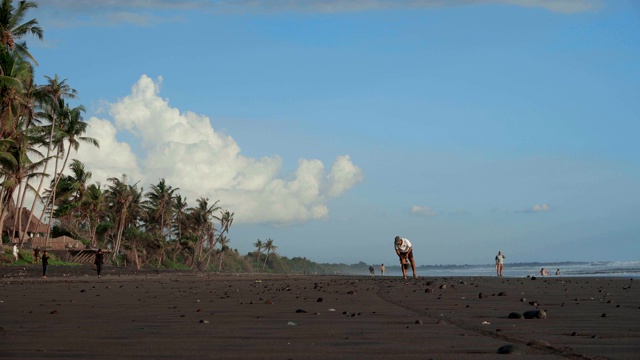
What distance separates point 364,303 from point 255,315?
2908 millimetres

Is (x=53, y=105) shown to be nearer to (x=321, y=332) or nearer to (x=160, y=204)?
(x=160, y=204)

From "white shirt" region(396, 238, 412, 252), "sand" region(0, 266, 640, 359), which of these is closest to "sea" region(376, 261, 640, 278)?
"white shirt" region(396, 238, 412, 252)

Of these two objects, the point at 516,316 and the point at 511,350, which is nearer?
the point at 511,350

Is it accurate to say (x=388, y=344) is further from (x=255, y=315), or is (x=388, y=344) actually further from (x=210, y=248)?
(x=210, y=248)

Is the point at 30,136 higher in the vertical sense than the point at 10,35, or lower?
lower

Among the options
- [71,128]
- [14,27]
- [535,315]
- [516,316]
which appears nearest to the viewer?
[535,315]

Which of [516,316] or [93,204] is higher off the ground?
[93,204]

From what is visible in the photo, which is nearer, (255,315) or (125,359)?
(125,359)

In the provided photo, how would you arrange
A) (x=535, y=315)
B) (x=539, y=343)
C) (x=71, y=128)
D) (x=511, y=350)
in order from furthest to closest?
(x=71, y=128) < (x=535, y=315) < (x=539, y=343) < (x=511, y=350)

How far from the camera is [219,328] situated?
24.3 feet

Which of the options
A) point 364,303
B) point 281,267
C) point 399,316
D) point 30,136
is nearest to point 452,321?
point 399,316

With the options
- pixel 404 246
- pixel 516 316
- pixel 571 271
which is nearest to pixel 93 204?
pixel 571 271

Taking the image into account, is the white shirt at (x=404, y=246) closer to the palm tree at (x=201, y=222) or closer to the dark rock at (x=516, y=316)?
the dark rock at (x=516, y=316)

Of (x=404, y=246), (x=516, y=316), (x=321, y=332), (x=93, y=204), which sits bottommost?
(x=321, y=332)
